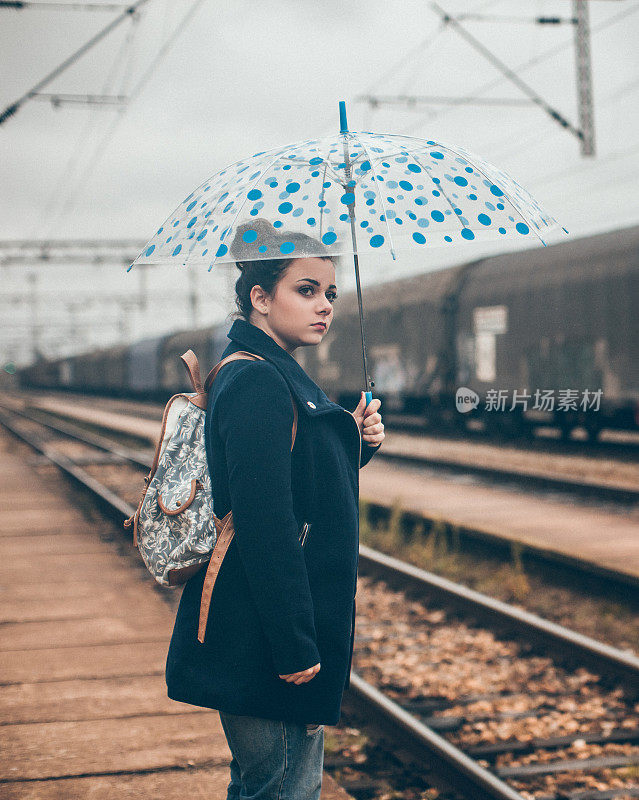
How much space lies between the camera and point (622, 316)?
12906 mm

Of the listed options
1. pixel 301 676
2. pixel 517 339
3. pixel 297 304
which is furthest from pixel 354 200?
pixel 517 339

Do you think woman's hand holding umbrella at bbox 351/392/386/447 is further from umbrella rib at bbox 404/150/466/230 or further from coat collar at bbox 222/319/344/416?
umbrella rib at bbox 404/150/466/230

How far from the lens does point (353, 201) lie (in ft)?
7.13

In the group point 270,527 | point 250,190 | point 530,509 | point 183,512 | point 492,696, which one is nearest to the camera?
point 270,527

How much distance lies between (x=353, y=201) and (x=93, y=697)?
106 inches

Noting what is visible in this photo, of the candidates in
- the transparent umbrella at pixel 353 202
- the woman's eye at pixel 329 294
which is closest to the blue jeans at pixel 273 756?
the transparent umbrella at pixel 353 202

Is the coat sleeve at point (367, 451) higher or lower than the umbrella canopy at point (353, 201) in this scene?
lower

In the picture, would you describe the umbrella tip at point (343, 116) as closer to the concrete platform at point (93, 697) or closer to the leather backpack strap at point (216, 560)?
the leather backpack strap at point (216, 560)

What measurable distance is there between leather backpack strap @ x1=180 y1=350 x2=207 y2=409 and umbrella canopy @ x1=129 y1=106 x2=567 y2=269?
24 centimetres

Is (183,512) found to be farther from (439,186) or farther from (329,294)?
(439,186)

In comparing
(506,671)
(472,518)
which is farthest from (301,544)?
(472,518)

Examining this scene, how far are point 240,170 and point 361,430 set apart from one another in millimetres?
727

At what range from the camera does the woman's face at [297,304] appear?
6.50 ft

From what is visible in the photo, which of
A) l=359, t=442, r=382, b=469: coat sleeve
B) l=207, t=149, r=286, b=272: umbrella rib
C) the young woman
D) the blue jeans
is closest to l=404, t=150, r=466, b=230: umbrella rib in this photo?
l=207, t=149, r=286, b=272: umbrella rib
